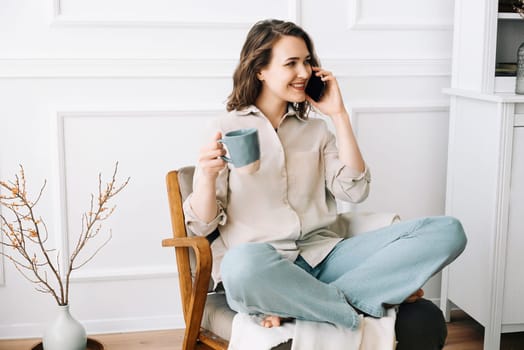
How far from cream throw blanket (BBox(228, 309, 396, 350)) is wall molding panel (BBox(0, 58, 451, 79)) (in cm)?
105

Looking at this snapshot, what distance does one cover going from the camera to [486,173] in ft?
8.13

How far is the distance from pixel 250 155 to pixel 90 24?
1.07 metres

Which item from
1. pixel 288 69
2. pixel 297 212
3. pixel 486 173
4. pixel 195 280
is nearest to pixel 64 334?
pixel 195 280

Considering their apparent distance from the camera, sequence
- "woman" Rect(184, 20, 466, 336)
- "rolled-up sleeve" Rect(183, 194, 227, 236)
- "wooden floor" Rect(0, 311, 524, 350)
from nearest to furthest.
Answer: "woman" Rect(184, 20, 466, 336) < "rolled-up sleeve" Rect(183, 194, 227, 236) < "wooden floor" Rect(0, 311, 524, 350)

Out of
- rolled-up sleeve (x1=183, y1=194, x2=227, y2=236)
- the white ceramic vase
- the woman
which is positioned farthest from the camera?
the white ceramic vase

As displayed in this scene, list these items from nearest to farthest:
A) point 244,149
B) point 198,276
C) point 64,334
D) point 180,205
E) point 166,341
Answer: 1. point 244,149
2. point 198,276
3. point 180,205
4. point 64,334
5. point 166,341

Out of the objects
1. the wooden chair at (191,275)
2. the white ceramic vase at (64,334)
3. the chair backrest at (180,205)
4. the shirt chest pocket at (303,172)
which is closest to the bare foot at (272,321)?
the wooden chair at (191,275)

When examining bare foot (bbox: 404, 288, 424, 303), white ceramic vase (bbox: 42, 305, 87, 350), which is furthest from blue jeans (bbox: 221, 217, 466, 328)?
white ceramic vase (bbox: 42, 305, 87, 350)

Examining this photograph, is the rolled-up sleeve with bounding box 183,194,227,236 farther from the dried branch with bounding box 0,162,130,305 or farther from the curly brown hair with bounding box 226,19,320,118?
the dried branch with bounding box 0,162,130,305

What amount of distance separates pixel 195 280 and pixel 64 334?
0.73m

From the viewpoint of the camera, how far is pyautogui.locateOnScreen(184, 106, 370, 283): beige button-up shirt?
6.72 feet

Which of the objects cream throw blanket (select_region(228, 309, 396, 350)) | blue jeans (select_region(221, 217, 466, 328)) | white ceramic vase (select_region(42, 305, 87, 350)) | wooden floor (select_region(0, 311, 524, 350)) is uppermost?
blue jeans (select_region(221, 217, 466, 328))

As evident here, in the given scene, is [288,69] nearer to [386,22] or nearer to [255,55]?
[255,55]

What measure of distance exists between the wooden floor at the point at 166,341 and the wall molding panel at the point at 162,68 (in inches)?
36.6
